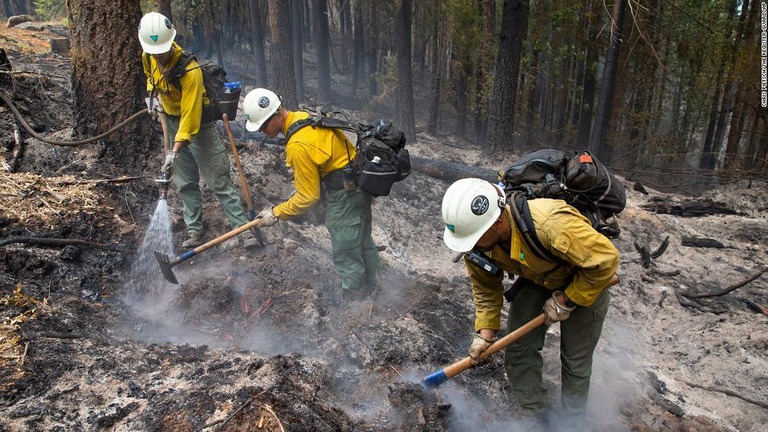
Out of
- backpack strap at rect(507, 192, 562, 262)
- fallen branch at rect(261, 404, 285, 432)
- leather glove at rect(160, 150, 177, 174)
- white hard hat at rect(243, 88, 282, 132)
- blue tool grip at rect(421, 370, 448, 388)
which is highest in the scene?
white hard hat at rect(243, 88, 282, 132)

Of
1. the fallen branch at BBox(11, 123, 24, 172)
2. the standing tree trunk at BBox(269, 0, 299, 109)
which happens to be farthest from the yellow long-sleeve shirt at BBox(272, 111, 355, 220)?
the standing tree trunk at BBox(269, 0, 299, 109)

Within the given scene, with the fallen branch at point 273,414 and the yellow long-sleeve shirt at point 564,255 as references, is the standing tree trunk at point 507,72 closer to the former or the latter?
the yellow long-sleeve shirt at point 564,255

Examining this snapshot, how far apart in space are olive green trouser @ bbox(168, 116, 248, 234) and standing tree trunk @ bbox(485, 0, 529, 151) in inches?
277

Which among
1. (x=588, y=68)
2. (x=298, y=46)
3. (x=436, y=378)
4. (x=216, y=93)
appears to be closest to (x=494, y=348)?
(x=436, y=378)

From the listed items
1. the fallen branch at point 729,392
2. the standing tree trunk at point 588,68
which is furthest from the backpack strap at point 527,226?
the standing tree trunk at point 588,68

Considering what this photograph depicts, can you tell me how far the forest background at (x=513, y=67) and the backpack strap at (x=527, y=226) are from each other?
5.20 m

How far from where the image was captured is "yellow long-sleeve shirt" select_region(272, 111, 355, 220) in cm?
438

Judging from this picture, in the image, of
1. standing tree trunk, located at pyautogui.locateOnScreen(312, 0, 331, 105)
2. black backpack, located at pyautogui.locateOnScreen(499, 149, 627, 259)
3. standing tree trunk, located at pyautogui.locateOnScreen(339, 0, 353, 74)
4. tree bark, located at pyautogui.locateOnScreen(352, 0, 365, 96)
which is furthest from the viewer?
standing tree trunk, located at pyautogui.locateOnScreen(339, 0, 353, 74)

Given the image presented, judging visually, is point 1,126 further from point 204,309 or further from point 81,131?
point 204,309

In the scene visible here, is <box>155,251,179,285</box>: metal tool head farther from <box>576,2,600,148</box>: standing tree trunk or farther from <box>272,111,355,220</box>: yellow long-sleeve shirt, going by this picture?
<box>576,2,600,148</box>: standing tree trunk

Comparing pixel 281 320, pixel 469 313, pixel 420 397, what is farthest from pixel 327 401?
pixel 469 313

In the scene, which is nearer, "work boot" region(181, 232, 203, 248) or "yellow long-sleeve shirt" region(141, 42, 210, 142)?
"yellow long-sleeve shirt" region(141, 42, 210, 142)

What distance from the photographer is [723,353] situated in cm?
505

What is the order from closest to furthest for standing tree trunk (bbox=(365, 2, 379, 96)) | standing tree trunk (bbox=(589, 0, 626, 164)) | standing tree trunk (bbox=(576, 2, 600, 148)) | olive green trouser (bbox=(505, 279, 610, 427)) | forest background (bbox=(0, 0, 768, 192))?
olive green trouser (bbox=(505, 279, 610, 427)) < forest background (bbox=(0, 0, 768, 192)) < standing tree trunk (bbox=(589, 0, 626, 164)) < standing tree trunk (bbox=(576, 2, 600, 148)) < standing tree trunk (bbox=(365, 2, 379, 96))
